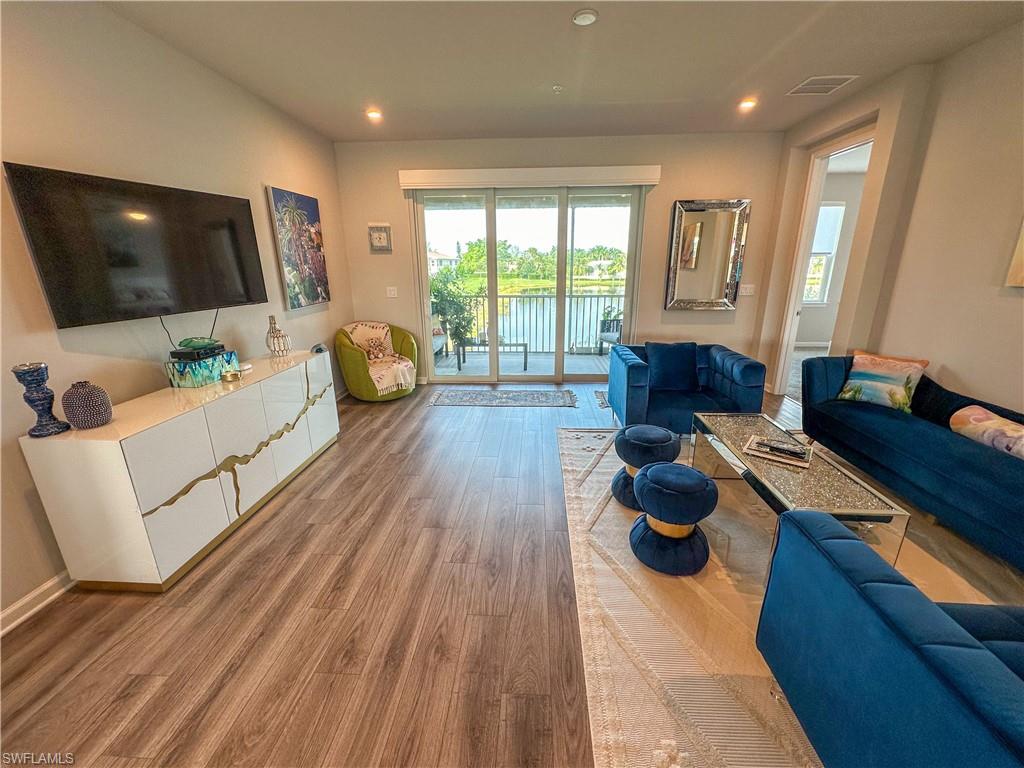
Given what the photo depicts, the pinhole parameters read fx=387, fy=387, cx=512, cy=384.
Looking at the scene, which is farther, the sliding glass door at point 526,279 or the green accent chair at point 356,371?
the sliding glass door at point 526,279

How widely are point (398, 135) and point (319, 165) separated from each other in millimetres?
854

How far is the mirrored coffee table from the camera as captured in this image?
1.62 m

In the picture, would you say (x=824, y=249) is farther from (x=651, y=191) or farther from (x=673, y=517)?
(x=673, y=517)

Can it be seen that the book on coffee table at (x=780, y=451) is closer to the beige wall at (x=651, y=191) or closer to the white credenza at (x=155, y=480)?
the beige wall at (x=651, y=191)

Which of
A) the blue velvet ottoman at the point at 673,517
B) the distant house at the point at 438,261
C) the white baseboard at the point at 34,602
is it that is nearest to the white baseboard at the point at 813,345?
the distant house at the point at 438,261

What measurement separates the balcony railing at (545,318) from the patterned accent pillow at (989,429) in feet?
9.80

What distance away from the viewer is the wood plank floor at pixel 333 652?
1230mm

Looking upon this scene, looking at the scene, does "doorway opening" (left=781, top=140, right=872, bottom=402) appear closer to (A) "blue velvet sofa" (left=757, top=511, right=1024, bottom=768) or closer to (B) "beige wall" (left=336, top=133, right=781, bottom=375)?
(B) "beige wall" (left=336, top=133, right=781, bottom=375)

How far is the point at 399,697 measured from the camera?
1357 mm

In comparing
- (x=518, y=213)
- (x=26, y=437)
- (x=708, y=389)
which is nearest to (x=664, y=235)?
(x=518, y=213)

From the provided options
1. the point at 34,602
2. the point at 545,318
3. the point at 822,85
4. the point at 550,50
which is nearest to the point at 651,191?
the point at 822,85

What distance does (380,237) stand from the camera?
4.46 meters

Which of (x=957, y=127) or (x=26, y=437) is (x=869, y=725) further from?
(x=957, y=127)

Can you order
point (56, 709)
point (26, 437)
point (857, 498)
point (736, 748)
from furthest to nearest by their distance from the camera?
point (857, 498), point (26, 437), point (56, 709), point (736, 748)
